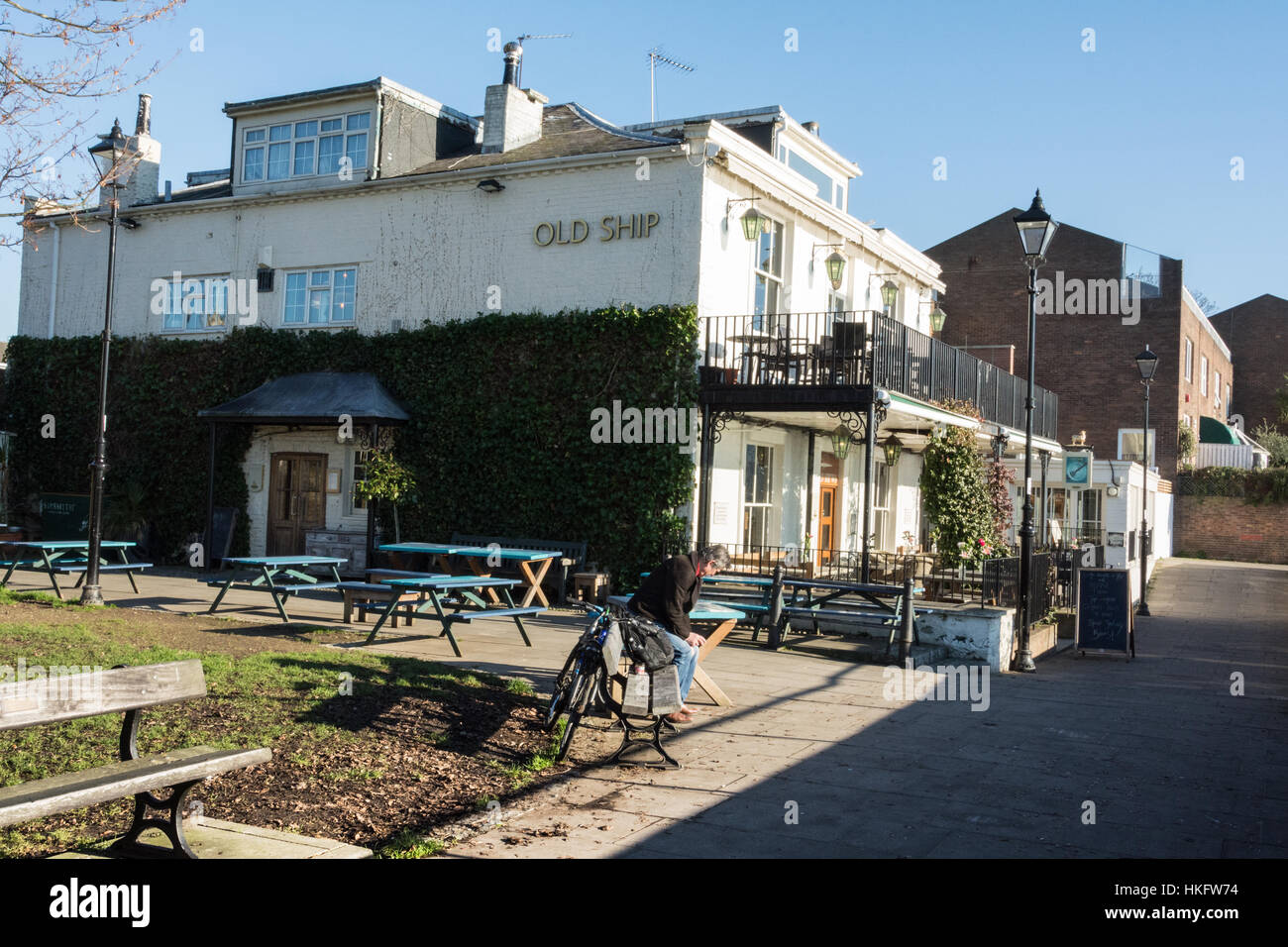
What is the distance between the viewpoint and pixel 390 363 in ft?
65.7

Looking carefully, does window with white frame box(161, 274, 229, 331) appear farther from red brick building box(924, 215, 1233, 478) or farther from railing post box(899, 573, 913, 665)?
red brick building box(924, 215, 1233, 478)

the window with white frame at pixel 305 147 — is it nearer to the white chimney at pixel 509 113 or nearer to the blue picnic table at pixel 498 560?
the white chimney at pixel 509 113

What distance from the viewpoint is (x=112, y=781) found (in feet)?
14.2

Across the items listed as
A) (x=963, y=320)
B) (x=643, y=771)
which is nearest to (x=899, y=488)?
(x=963, y=320)

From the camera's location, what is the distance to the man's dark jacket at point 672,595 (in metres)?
8.20

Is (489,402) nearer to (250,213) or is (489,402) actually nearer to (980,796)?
(250,213)

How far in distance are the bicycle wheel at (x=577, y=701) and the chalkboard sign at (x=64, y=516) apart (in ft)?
57.0

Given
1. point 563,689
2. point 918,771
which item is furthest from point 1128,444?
point 563,689

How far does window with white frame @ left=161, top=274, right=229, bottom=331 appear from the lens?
2225 cm

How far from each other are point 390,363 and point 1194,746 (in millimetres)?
15236
